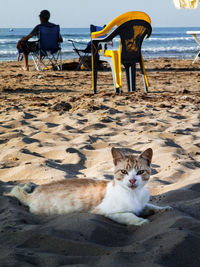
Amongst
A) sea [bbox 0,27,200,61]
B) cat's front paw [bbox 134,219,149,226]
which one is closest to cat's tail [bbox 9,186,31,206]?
cat's front paw [bbox 134,219,149,226]

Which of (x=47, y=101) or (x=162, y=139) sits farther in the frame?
(x=47, y=101)

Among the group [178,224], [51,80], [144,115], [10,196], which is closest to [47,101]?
[144,115]

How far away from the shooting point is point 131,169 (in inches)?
94.5

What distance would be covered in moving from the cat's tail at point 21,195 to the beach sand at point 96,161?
68mm

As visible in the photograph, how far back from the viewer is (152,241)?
1857 mm

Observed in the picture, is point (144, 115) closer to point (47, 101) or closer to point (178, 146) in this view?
point (178, 146)

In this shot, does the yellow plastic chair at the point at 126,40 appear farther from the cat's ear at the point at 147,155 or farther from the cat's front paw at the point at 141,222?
the cat's front paw at the point at 141,222

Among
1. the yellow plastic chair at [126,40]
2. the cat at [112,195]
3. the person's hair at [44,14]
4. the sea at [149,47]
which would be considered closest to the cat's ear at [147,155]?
the cat at [112,195]

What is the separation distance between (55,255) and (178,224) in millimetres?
795

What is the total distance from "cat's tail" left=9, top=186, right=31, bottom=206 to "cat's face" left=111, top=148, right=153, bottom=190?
73 cm

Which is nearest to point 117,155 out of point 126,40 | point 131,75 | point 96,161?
point 96,161

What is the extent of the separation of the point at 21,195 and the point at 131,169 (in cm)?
91

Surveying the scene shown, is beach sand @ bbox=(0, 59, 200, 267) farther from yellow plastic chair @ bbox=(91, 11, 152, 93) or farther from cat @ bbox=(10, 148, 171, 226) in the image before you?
yellow plastic chair @ bbox=(91, 11, 152, 93)

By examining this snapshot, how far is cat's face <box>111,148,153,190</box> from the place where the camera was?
236 centimetres
